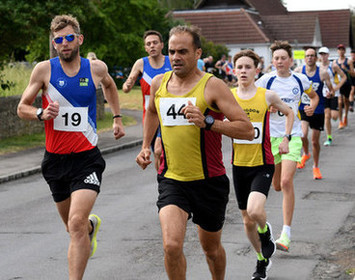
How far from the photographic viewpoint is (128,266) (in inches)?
285

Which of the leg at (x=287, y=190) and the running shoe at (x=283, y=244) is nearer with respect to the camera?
the running shoe at (x=283, y=244)

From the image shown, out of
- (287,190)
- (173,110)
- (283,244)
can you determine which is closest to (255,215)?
(283,244)

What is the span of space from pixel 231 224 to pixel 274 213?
877 mm

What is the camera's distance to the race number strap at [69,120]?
21.4 ft

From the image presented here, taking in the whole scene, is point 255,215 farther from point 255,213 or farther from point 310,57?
point 310,57

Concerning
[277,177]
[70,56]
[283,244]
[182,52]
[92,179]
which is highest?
[182,52]

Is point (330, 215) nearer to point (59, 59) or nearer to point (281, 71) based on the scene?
point (281, 71)

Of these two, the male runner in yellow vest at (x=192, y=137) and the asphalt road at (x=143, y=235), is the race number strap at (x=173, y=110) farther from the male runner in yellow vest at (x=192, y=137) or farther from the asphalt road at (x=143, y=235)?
the asphalt road at (x=143, y=235)

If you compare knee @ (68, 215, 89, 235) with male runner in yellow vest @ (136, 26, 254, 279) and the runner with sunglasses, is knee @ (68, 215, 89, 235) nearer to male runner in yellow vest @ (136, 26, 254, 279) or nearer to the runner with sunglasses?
the runner with sunglasses

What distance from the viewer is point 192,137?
556 cm

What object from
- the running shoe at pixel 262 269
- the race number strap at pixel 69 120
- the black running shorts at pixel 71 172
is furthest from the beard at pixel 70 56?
the running shoe at pixel 262 269

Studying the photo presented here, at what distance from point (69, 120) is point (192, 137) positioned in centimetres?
138

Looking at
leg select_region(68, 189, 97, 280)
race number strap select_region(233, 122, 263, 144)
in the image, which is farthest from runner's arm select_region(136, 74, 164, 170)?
race number strap select_region(233, 122, 263, 144)

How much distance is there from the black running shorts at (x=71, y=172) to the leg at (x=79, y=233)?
0.12 metres
